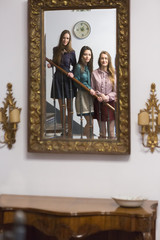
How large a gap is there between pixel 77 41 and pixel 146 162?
1337 millimetres

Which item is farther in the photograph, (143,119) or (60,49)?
(60,49)

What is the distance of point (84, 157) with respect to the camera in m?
4.05

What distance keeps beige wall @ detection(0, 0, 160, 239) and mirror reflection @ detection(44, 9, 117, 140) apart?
22cm

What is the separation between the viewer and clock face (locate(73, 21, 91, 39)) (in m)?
3.93

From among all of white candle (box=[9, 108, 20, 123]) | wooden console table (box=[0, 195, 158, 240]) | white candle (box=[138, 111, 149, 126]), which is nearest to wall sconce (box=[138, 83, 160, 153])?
white candle (box=[138, 111, 149, 126])

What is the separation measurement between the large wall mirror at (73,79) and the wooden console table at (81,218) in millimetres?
644

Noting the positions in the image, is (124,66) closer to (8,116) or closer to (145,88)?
(145,88)

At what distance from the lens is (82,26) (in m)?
3.95

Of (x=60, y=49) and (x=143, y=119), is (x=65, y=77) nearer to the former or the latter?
(x=60, y=49)

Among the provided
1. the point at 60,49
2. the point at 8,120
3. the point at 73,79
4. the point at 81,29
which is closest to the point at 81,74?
the point at 73,79

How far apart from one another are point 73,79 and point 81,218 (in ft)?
4.41

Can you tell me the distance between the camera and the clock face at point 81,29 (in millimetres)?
3932

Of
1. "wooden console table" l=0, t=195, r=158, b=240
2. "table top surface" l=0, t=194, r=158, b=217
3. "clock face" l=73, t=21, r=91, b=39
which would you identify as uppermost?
"clock face" l=73, t=21, r=91, b=39

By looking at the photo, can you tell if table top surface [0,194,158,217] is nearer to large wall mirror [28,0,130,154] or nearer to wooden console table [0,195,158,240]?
wooden console table [0,195,158,240]
